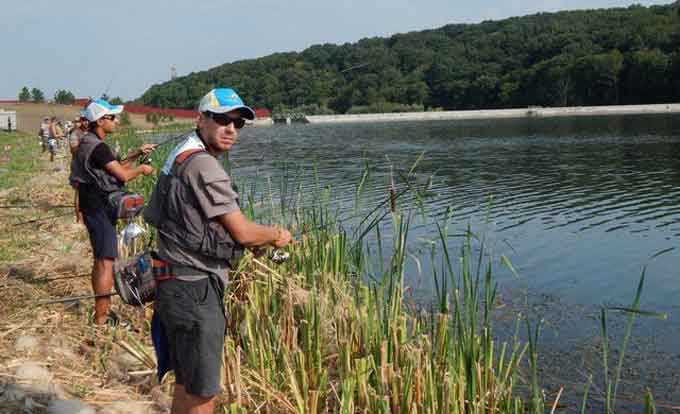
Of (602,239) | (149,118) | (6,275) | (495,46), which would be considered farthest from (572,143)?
(495,46)

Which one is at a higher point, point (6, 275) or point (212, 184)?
point (212, 184)

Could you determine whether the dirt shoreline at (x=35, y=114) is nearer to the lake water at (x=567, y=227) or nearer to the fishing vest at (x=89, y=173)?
the lake water at (x=567, y=227)

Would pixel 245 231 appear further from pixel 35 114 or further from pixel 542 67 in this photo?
pixel 542 67

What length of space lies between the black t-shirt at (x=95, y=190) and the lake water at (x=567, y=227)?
5.47 ft

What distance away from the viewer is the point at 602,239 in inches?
481

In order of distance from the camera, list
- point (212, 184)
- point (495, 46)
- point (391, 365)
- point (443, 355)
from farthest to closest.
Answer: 1. point (495, 46)
2. point (443, 355)
3. point (391, 365)
4. point (212, 184)

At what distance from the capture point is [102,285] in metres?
5.16

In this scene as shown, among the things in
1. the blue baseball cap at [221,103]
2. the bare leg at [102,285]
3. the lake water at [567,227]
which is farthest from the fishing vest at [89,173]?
the blue baseball cap at [221,103]

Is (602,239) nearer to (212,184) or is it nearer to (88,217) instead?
(88,217)

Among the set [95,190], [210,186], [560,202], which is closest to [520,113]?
[560,202]

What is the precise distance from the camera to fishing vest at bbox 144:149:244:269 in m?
3.07

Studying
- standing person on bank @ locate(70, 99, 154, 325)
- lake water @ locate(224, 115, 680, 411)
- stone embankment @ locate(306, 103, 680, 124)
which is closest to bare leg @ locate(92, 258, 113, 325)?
standing person on bank @ locate(70, 99, 154, 325)

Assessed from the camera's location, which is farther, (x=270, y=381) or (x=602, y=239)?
(x=602, y=239)

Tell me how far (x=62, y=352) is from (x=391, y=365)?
218cm
